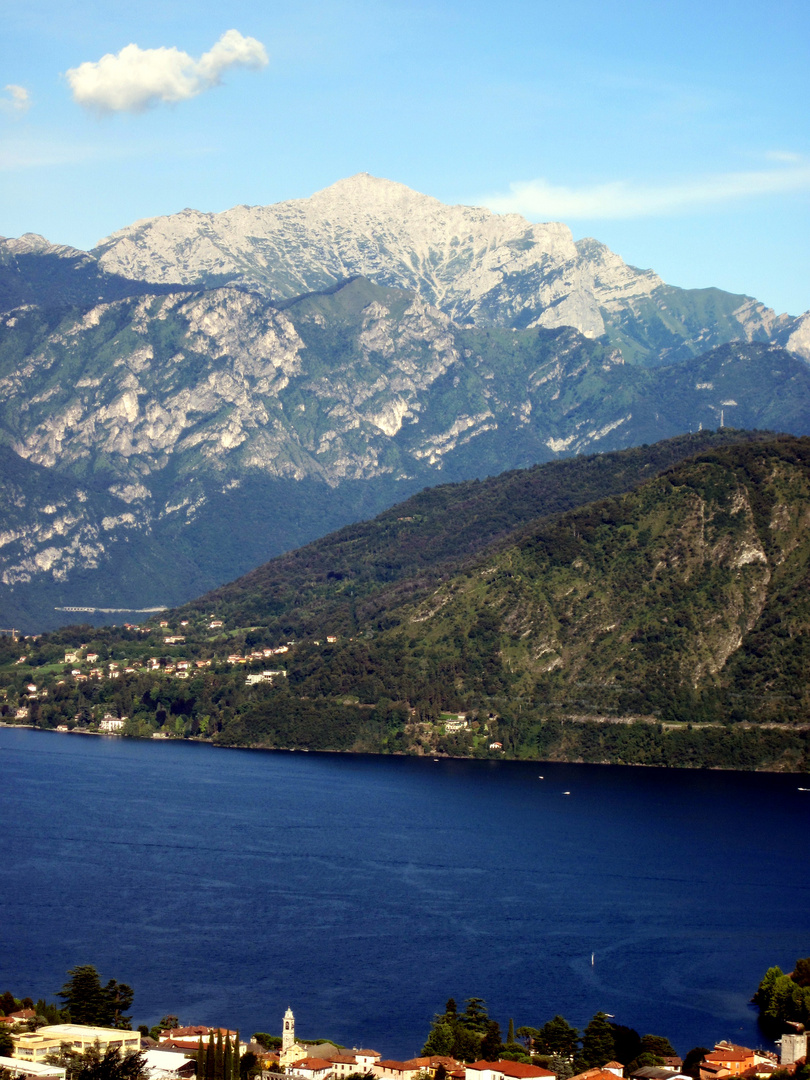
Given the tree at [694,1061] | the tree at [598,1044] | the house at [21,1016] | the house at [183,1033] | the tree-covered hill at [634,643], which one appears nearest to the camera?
the tree at [694,1061]

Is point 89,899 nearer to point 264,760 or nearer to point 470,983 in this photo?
point 470,983

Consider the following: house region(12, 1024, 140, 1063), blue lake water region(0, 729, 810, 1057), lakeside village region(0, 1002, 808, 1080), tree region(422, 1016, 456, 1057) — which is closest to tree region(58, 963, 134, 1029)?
lakeside village region(0, 1002, 808, 1080)

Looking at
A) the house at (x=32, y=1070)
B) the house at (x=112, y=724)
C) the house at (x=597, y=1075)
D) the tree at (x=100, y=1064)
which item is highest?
the house at (x=112, y=724)

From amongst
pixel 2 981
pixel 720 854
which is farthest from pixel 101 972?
pixel 720 854

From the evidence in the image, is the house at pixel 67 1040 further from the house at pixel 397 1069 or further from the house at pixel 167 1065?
the house at pixel 397 1069

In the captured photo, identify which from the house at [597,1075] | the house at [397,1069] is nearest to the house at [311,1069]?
the house at [397,1069]

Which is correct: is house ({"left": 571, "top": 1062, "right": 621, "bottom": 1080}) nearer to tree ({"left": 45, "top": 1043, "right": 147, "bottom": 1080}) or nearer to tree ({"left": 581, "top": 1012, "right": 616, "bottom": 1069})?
tree ({"left": 581, "top": 1012, "right": 616, "bottom": 1069})
